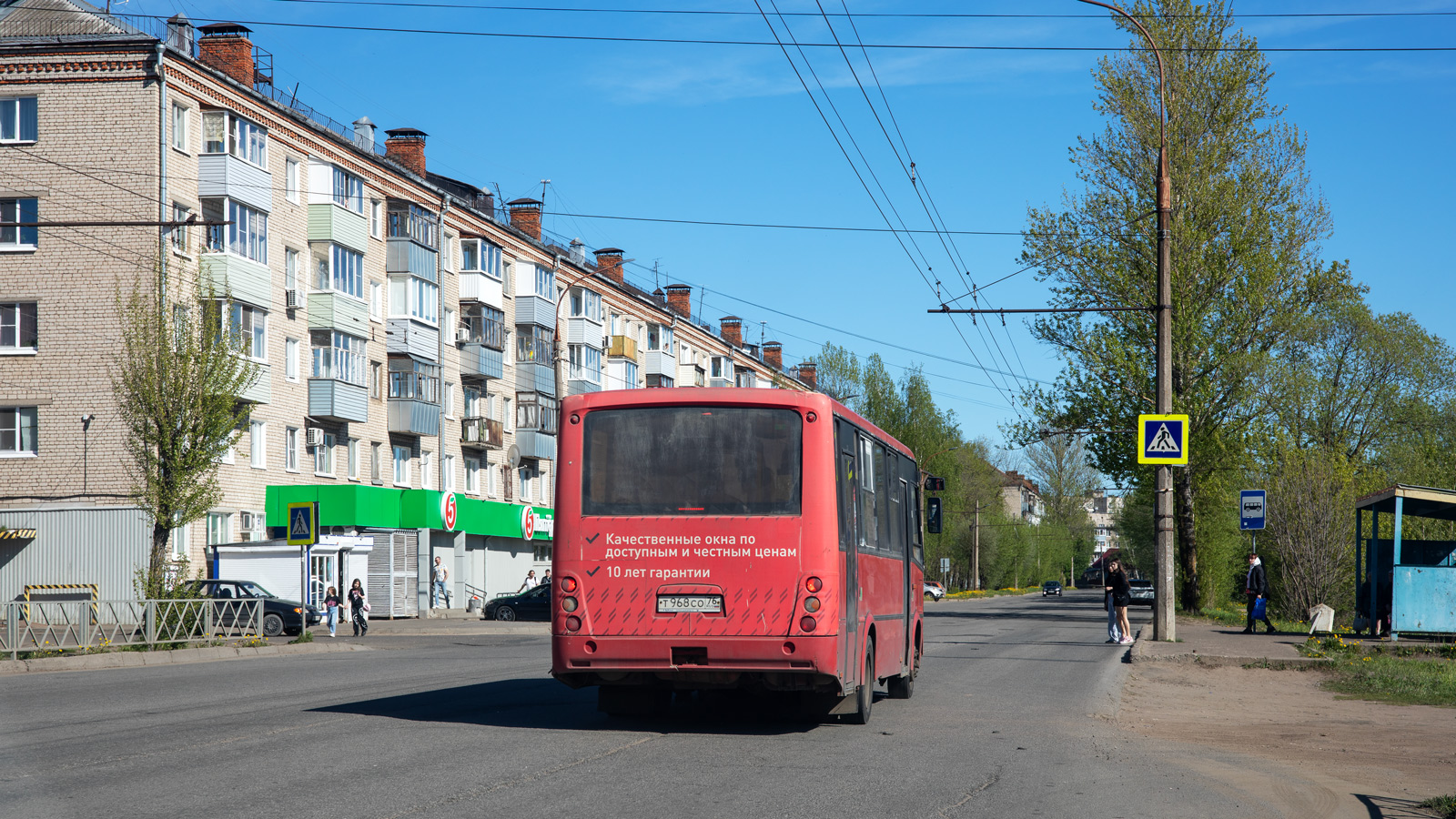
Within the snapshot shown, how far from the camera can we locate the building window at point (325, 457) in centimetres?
4422

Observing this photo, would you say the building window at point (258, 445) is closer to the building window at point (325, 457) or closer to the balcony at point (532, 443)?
the building window at point (325, 457)

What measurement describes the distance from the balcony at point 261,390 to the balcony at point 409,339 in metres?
7.55

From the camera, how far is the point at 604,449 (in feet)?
37.4

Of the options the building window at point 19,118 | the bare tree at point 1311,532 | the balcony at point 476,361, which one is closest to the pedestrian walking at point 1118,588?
the bare tree at point 1311,532

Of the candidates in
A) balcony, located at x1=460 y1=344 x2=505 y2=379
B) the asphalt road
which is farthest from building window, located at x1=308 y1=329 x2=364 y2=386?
the asphalt road

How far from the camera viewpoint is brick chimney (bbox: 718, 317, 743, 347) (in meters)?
92.6

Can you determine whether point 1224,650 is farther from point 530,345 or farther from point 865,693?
point 530,345

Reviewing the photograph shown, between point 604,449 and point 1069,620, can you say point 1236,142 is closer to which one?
point 1069,620

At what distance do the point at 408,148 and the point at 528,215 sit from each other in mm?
11684

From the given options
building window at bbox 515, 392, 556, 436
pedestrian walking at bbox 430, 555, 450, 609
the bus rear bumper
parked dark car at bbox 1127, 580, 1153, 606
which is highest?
building window at bbox 515, 392, 556, 436

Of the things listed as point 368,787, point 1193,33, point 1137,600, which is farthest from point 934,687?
point 1137,600

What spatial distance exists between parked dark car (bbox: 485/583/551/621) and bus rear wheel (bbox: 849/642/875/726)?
29.5 meters

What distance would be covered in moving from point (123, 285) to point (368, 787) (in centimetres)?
3213

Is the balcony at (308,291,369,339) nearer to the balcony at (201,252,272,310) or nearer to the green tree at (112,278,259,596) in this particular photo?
the balcony at (201,252,272,310)
